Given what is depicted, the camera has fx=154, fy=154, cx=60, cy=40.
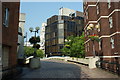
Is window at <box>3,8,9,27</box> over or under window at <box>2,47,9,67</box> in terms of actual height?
over

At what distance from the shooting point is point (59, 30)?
81.7 metres

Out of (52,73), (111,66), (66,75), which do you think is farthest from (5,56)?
(111,66)

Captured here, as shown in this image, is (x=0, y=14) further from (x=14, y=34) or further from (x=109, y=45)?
(x=109, y=45)

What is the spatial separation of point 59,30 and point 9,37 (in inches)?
2703

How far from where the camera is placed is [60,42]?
81125 millimetres

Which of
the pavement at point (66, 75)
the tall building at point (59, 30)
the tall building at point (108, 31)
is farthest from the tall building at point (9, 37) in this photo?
the tall building at point (59, 30)

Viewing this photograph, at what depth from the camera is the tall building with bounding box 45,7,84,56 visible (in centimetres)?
8118

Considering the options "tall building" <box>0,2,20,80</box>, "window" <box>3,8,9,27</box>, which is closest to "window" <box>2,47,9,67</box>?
"tall building" <box>0,2,20,80</box>

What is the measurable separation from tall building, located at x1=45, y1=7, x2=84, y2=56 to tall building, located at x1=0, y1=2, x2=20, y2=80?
2534 inches

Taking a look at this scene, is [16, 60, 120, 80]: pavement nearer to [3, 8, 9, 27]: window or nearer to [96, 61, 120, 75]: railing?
[96, 61, 120, 75]: railing

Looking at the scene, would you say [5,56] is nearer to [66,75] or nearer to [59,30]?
[66,75]

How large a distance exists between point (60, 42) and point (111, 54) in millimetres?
58293

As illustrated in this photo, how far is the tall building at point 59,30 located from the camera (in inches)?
3196

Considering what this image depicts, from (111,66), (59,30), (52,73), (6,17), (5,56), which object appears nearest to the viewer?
(6,17)
